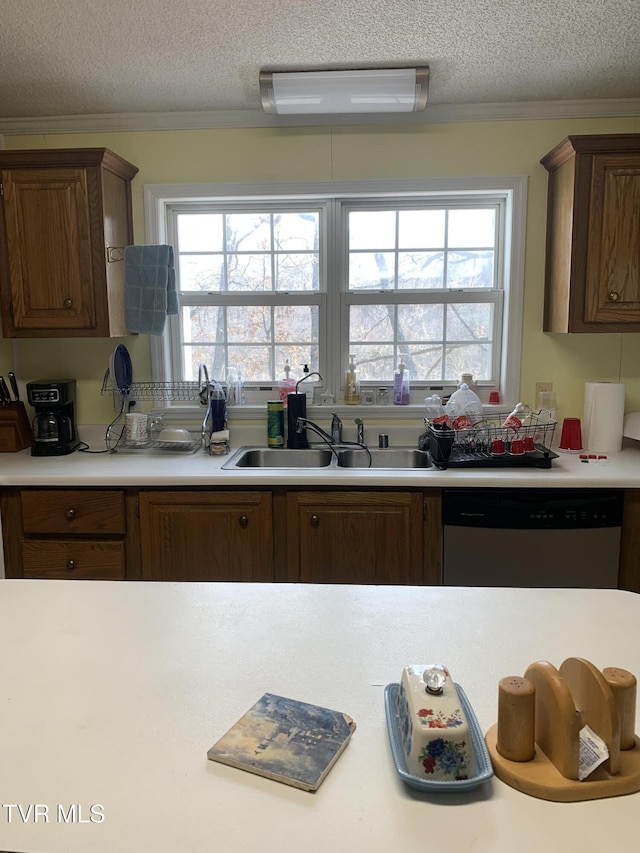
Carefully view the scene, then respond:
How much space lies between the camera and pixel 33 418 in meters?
3.15

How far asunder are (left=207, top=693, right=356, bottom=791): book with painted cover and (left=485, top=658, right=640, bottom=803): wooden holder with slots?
0.23 m

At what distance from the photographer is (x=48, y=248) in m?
2.78

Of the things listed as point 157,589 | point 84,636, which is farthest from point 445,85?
point 84,636

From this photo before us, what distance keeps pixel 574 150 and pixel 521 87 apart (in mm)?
372

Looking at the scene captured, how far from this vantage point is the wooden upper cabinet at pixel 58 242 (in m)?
2.72

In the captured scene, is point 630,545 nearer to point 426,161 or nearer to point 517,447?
point 517,447

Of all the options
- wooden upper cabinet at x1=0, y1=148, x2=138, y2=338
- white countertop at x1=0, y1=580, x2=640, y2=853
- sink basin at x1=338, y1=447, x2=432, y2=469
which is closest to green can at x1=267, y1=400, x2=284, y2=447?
sink basin at x1=338, y1=447, x2=432, y2=469

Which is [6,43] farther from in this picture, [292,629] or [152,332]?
[292,629]

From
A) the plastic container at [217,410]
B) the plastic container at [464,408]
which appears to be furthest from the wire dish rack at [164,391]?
the plastic container at [464,408]

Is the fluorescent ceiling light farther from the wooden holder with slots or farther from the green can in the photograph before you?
the wooden holder with slots

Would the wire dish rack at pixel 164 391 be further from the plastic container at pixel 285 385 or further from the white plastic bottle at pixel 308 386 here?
the white plastic bottle at pixel 308 386

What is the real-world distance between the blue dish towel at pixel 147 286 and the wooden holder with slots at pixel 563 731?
2.45 meters

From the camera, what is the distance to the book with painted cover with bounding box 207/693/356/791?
88 cm

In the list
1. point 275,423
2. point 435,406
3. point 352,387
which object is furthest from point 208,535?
A: point 435,406
